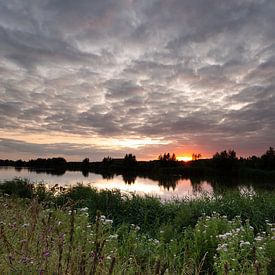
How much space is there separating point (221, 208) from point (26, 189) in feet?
32.4

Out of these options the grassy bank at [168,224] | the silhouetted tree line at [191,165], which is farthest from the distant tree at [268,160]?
the grassy bank at [168,224]

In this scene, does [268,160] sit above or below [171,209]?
above

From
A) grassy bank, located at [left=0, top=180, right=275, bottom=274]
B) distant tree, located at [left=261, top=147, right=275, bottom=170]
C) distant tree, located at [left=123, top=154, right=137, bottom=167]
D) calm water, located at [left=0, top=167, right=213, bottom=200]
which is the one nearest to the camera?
grassy bank, located at [left=0, top=180, right=275, bottom=274]

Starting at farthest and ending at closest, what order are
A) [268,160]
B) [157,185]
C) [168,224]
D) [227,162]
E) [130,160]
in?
[130,160] → [227,162] → [268,160] → [157,185] → [168,224]

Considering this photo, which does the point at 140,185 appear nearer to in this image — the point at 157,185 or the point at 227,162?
the point at 157,185

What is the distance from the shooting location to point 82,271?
4.92 feet

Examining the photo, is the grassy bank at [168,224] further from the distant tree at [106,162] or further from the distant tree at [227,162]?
the distant tree at [106,162]

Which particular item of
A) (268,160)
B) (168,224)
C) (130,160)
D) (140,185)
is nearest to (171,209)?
(168,224)

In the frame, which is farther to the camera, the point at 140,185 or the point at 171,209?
the point at 140,185

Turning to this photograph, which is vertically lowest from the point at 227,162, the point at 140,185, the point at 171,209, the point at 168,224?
the point at 168,224

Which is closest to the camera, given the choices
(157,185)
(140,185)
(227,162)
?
(140,185)

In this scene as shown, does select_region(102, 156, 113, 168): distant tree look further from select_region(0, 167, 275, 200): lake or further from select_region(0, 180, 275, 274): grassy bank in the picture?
select_region(0, 180, 275, 274): grassy bank

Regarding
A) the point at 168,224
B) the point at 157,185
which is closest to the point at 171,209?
the point at 168,224

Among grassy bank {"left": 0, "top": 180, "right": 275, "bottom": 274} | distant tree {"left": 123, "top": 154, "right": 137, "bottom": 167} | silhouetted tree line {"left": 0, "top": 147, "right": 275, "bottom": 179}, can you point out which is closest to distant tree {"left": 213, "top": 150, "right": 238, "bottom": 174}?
silhouetted tree line {"left": 0, "top": 147, "right": 275, "bottom": 179}
